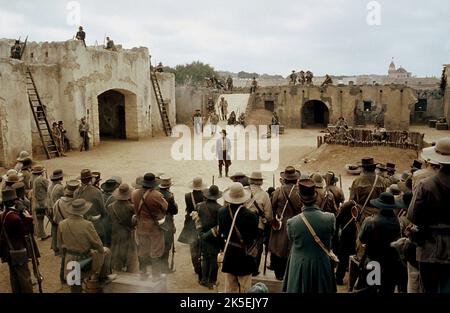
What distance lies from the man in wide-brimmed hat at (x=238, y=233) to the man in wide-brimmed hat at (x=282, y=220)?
3.61 ft

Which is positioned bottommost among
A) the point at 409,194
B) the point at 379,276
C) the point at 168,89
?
the point at 379,276

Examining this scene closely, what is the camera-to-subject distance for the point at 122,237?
265 inches

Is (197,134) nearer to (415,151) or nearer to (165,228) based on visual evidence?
(415,151)

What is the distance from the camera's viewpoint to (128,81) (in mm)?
22422

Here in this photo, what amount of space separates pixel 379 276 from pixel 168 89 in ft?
75.8

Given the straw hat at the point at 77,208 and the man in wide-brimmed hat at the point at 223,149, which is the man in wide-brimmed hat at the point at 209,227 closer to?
the straw hat at the point at 77,208

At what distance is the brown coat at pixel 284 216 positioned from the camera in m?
6.18

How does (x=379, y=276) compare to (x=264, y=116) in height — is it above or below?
below

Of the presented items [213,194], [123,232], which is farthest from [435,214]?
[123,232]

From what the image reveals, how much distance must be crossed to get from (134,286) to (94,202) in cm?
150

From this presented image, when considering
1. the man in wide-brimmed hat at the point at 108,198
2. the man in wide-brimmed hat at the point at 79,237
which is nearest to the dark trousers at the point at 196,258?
the man in wide-brimmed hat at the point at 108,198

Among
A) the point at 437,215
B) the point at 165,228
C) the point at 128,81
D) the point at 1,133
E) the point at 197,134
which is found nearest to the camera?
the point at 437,215
